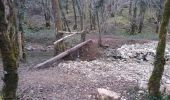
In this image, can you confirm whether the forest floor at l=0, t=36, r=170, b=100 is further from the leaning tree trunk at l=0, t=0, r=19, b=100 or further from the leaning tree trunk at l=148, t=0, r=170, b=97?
the leaning tree trunk at l=0, t=0, r=19, b=100

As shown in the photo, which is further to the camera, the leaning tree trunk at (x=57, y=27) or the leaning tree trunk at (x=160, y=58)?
the leaning tree trunk at (x=57, y=27)

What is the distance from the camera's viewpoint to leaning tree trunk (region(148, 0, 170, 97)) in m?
9.38

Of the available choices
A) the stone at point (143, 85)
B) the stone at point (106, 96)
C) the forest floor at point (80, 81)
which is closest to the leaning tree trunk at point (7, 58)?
the stone at point (106, 96)

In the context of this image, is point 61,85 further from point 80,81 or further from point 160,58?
point 160,58

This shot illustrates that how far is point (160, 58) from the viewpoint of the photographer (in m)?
9.75

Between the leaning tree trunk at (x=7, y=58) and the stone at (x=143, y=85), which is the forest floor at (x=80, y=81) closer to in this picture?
the stone at (x=143, y=85)

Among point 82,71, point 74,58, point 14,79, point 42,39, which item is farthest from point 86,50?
point 42,39

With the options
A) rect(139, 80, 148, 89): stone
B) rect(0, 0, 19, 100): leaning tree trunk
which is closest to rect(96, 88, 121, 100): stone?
rect(139, 80, 148, 89): stone

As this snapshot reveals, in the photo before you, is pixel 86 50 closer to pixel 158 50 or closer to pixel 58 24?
pixel 58 24

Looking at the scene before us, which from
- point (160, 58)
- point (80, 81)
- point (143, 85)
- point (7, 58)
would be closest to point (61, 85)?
point (80, 81)

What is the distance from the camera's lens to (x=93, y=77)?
12.5m

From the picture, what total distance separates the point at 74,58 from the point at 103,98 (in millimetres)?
6386

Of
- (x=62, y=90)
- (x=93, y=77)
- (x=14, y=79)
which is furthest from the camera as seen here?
(x=93, y=77)

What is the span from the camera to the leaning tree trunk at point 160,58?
9.38 meters
